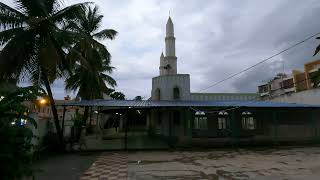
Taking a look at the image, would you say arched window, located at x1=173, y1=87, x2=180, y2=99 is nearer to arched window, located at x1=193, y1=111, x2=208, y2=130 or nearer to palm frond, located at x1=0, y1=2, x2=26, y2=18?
arched window, located at x1=193, y1=111, x2=208, y2=130

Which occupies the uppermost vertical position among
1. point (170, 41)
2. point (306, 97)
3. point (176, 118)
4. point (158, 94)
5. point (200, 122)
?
point (170, 41)

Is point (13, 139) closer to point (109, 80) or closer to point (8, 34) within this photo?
point (8, 34)

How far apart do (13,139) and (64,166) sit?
765cm

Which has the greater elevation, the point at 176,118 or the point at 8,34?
the point at 8,34

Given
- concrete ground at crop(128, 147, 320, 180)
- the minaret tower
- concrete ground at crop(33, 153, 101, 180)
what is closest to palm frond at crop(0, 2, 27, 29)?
concrete ground at crop(33, 153, 101, 180)

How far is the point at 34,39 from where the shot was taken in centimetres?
1455

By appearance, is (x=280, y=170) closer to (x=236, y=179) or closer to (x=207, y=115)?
(x=236, y=179)

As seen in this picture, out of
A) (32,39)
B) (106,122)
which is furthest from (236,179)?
(106,122)

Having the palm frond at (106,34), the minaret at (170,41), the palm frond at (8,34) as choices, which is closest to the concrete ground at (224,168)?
the palm frond at (8,34)

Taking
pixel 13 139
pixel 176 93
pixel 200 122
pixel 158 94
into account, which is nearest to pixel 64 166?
pixel 13 139

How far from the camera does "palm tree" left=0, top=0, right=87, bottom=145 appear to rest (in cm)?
1365

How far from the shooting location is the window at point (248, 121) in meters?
23.0

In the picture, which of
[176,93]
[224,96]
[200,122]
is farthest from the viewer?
[224,96]

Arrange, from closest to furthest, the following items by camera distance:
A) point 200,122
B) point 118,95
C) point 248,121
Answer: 1. point 200,122
2. point 248,121
3. point 118,95
